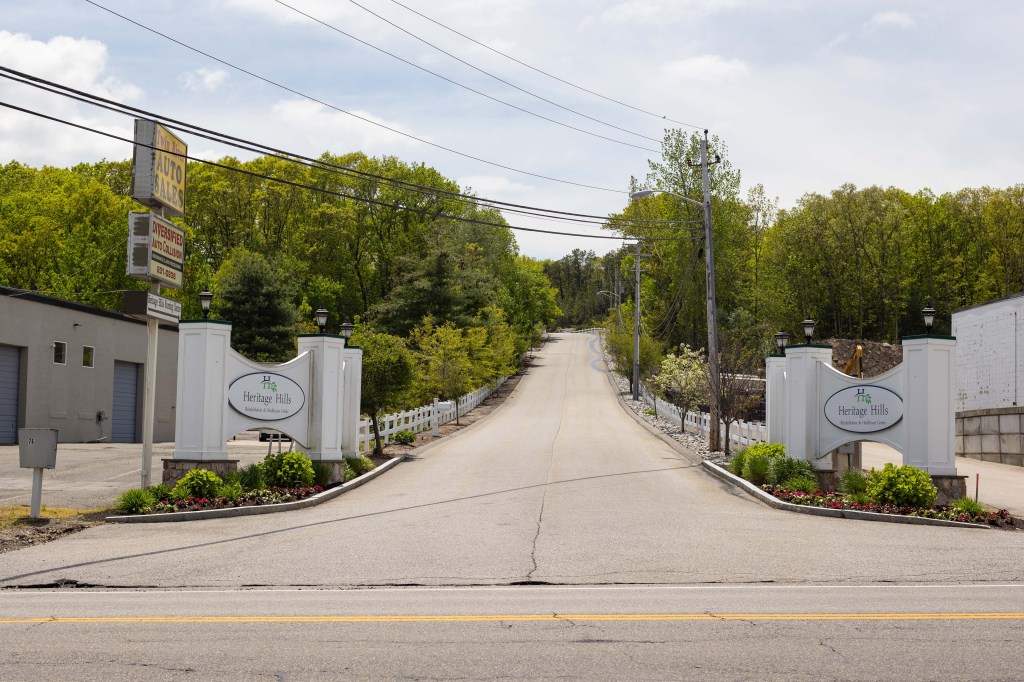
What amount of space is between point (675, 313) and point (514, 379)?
48.7 ft

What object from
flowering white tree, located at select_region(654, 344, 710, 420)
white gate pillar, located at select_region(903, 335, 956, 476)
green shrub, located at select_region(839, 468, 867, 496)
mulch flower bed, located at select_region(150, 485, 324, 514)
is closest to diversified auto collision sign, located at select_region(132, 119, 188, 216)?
mulch flower bed, located at select_region(150, 485, 324, 514)

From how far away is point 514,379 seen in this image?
8169 centimetres

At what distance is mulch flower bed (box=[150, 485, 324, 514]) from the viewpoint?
54.2ft

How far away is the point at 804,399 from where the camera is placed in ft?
68.7

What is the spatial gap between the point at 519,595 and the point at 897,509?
10.0 m

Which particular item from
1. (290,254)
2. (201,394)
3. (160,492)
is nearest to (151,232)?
(201,394)

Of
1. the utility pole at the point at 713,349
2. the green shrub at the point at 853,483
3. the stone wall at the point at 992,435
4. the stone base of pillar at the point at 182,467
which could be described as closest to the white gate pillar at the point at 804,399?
the green shrub at the point at 853,483

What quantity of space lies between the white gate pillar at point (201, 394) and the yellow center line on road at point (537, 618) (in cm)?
1056

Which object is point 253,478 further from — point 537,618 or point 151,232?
point 537,618

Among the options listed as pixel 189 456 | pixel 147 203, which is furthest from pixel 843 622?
pixel 147 203

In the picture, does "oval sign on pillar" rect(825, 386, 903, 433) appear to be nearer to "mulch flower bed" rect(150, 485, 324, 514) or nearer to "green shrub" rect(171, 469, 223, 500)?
"mulch flower bed" rect(150, 485, 324, 514)

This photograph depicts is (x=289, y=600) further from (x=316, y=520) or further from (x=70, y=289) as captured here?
(x=70, y=289)

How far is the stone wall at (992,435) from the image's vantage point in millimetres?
32031

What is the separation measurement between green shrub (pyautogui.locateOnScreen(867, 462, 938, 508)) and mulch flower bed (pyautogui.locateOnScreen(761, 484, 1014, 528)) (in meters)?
0.22
